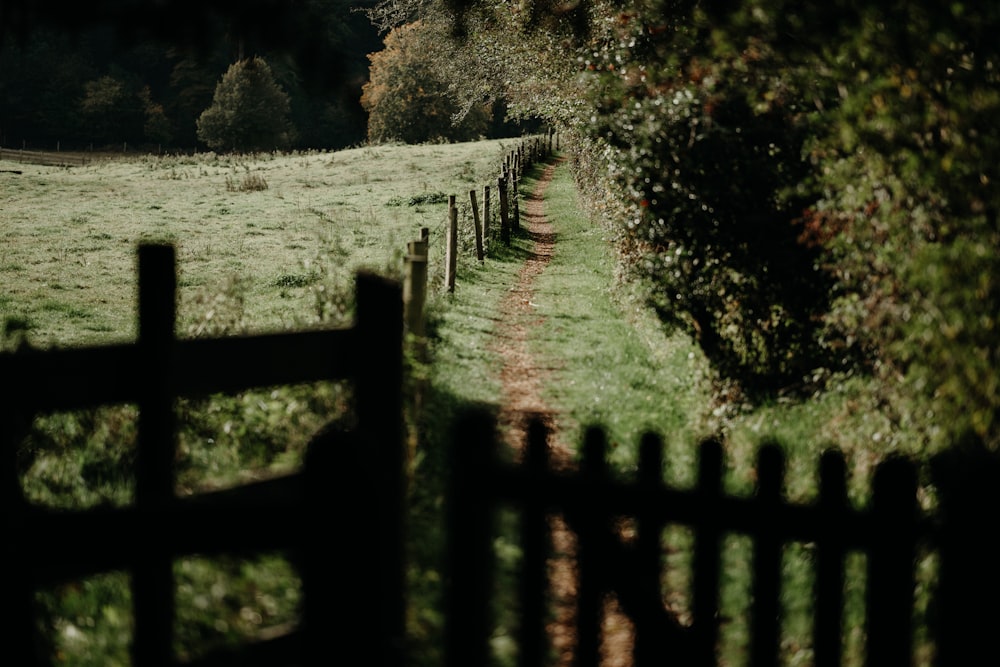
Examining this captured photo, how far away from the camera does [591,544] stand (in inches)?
90.2

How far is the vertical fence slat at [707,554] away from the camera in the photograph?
92.5 inches

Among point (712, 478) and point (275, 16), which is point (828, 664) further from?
point (275, 16)

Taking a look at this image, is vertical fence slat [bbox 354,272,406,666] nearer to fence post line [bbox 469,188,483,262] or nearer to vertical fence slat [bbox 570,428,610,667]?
vertical fence slat [bbox 570,428,610,667]

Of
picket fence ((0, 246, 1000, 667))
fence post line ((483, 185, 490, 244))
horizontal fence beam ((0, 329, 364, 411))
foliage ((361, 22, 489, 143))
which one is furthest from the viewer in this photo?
foliage ((361, 22, 489, 143))

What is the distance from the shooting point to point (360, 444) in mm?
1845

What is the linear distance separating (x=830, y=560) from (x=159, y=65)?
3077 inches

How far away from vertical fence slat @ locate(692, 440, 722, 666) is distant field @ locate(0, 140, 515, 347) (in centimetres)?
480

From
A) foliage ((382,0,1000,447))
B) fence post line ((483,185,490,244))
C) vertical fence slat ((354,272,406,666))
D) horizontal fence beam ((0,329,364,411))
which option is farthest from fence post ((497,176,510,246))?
vertical fence slat ((354,272,406,666))

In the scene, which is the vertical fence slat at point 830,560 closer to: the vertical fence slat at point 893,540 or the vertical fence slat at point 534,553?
the vertical fence slat at point 893,540

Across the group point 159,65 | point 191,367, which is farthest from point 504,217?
point 159,65

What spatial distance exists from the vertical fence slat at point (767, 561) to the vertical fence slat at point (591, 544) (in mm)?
468

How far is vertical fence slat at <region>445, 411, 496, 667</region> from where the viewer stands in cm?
227

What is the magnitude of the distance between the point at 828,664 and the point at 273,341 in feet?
7.58

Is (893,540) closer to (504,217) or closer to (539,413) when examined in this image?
(539,413)
